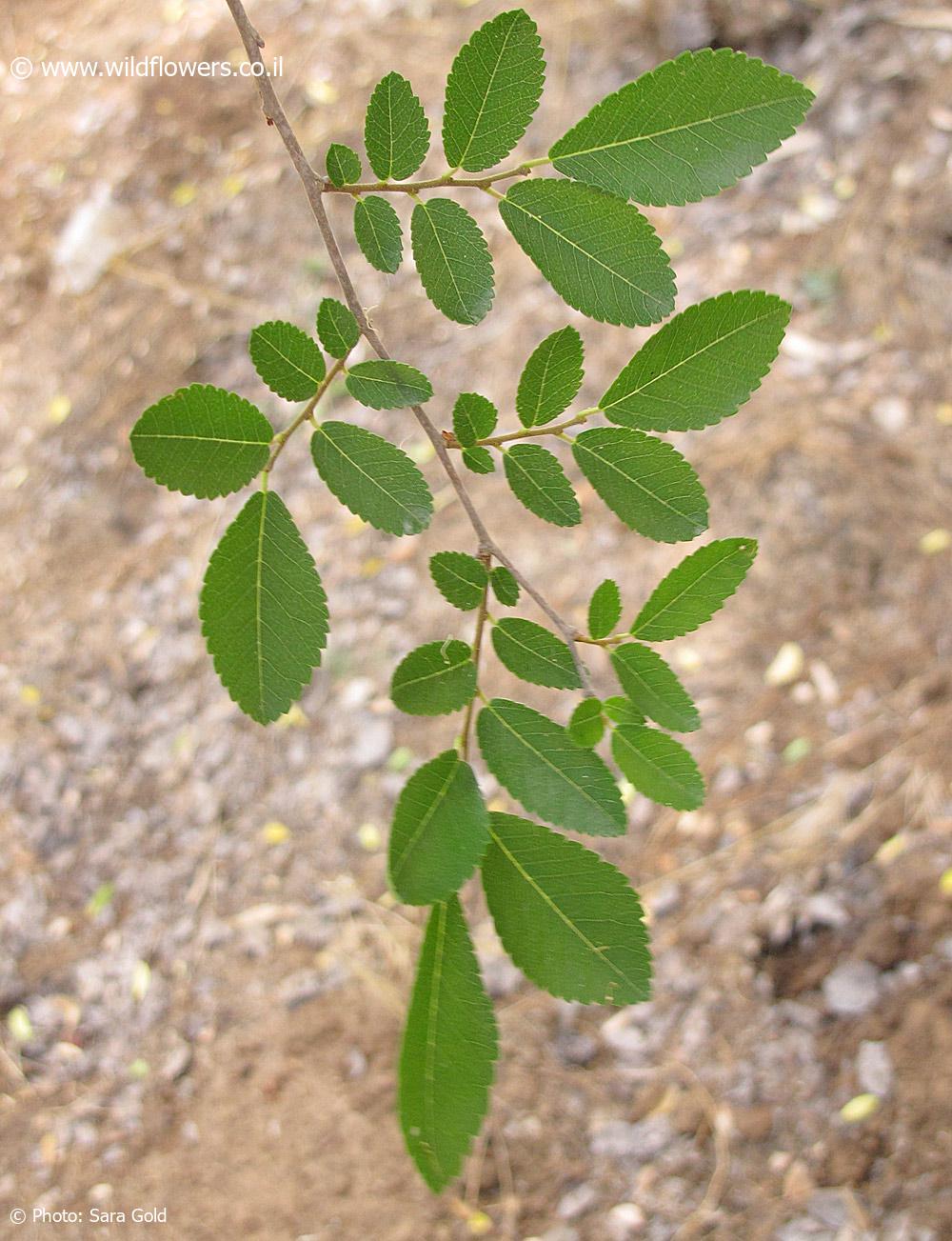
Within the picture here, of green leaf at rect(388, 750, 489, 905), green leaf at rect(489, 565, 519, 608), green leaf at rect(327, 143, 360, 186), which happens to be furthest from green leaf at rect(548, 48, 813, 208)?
green leaf at rect(388, 750, 489, 905)

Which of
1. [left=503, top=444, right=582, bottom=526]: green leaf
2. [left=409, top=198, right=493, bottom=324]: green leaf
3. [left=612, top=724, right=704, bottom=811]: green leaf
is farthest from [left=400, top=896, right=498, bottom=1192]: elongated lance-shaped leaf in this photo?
[left=409, top=198, right=493, bottom=324]: green leaf

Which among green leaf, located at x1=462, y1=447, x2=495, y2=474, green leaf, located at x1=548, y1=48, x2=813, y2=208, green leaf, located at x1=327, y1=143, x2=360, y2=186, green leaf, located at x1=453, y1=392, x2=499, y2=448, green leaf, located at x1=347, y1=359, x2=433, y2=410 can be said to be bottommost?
green leaf, located at x1=462, y1=447, x2=495, y2=474

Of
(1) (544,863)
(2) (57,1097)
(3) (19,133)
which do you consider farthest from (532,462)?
(3) (19,133)

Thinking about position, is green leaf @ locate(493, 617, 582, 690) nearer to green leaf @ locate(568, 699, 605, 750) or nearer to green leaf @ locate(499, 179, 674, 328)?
green leaf @ locate(568, 699, 605, 750)

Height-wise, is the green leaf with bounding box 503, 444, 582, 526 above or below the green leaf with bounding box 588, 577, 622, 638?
above

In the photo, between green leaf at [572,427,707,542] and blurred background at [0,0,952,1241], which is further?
blurred background at [0,0,952,1241]

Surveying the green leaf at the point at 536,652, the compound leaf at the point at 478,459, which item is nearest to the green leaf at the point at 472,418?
the compound leaf at the point at 478,459
